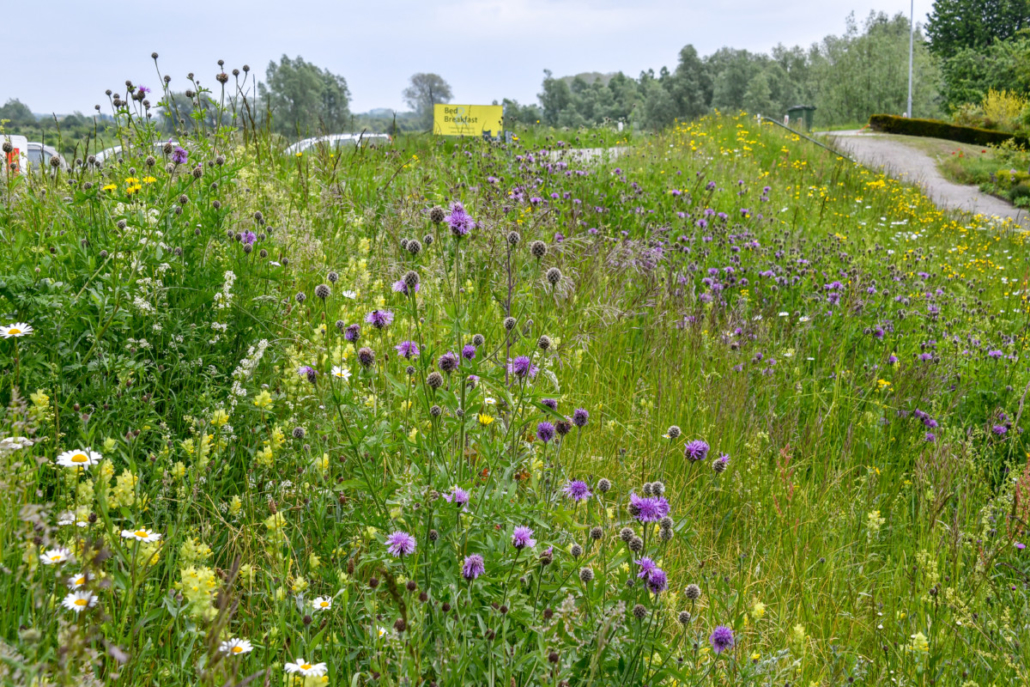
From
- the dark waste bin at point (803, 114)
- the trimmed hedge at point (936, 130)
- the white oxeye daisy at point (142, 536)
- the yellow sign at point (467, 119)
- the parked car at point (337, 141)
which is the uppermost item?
the dark waste bin at point (803, 114)

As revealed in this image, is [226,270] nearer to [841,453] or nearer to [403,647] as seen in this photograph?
[403,647]

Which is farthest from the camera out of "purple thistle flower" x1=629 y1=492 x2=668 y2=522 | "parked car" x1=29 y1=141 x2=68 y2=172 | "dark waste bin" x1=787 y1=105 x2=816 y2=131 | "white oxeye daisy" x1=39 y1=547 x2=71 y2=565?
"dark waste bin" x1=787 y1=105 x2=816 y2=131

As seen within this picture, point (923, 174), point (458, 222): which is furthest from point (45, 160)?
point (923, 174)

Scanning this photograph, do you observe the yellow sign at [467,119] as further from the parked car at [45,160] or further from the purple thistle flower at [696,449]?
the purple thistle flower at [696,449]

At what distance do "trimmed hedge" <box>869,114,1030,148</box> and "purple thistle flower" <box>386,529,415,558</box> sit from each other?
2387cm

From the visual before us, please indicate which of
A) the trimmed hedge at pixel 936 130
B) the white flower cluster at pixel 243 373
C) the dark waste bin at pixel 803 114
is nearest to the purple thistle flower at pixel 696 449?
the white flower cluster at pixel 243 373

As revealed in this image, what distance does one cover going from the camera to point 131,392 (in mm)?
2348

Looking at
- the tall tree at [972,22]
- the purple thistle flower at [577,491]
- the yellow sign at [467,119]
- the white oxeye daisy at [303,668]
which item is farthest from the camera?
the tall tree at [972,22]

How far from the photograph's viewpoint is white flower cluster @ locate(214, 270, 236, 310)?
8.52 feet

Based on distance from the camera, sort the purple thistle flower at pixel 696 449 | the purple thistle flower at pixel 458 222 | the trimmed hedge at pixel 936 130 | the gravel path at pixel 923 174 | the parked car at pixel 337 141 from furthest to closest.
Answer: the trimmed hedge at pixel 936 130 → the gravel path at pixel 923 174 → the parked car at pixel 337 141 → the purple thistle flower at pixel 696 449 → the purple thistle flower at pixel 458 222

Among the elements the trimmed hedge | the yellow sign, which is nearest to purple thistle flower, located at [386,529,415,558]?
the yellow sign

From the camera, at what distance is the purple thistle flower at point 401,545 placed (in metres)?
1.50

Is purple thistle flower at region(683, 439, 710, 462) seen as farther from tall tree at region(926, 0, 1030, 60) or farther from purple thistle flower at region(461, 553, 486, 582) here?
tall tree at region(926, 0, 1030, 60)

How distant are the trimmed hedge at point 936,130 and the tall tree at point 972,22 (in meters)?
30.6
